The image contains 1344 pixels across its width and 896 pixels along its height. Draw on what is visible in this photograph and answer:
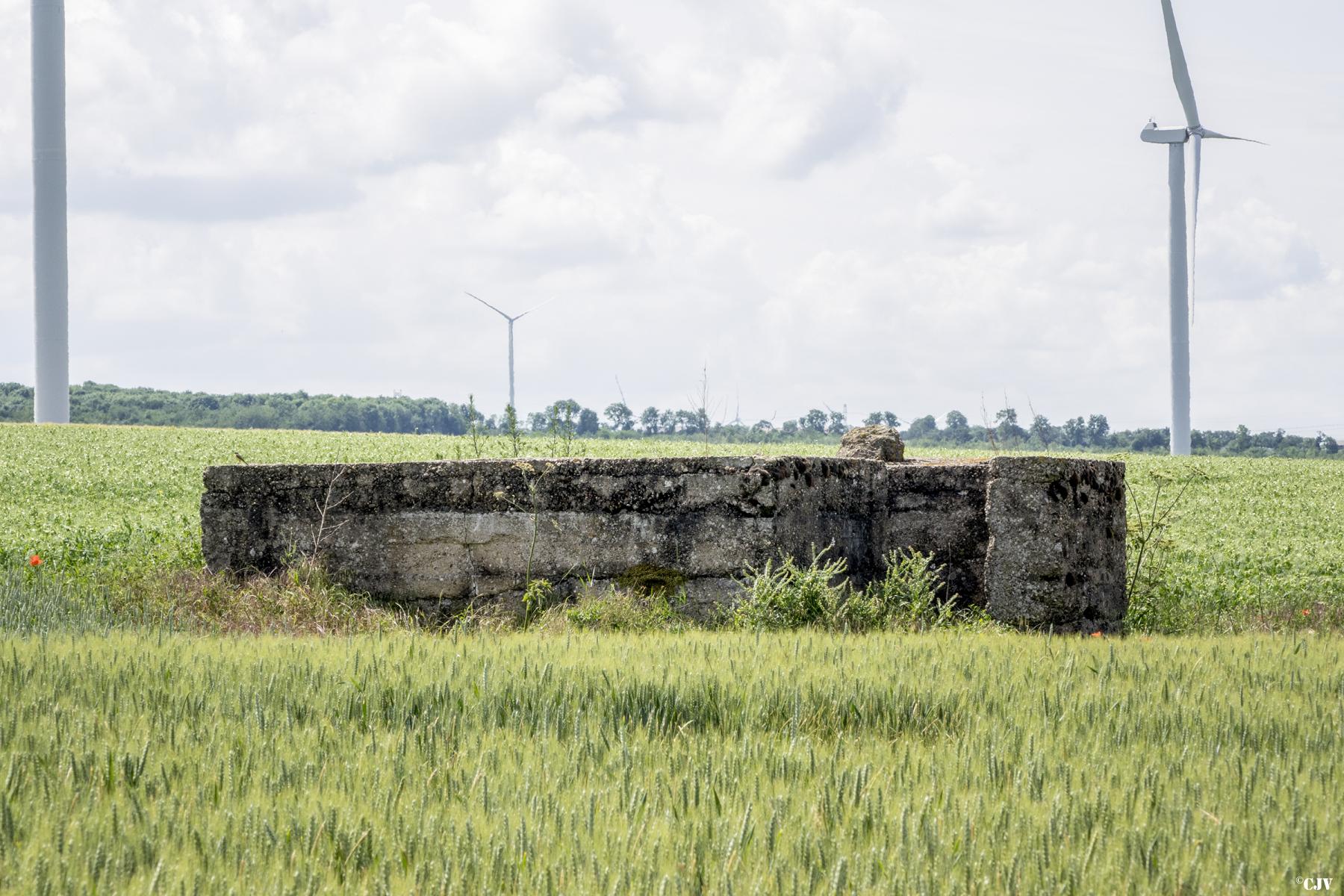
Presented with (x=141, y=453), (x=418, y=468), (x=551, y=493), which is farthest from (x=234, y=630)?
(x=141, y=453)

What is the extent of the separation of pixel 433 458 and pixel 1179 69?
814 inches

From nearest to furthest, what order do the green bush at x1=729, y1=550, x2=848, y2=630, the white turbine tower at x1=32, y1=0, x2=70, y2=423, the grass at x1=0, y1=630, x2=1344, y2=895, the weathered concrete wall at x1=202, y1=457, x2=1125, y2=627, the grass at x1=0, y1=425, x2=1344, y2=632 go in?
the grass at x1=0, y1=630, x2=1344, y2=895 → the green bush at x1=729, y1=550, x2=848, y2=630 → the weathered concrete wall at x1=202, y1=457, x2=1125, y2=627 → the grass at x1=0, y1=425, x2=1344, y2=632 → the white turbine tower at x1=32, y1=0, x2=70, y2=423

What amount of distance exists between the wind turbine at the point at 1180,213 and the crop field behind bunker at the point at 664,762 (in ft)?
75.4

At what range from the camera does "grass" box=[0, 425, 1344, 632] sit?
32.5 feet

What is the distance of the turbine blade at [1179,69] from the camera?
26219 mm

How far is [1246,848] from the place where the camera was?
9.04ft

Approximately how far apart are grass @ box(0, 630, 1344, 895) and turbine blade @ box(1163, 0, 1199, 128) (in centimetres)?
2510

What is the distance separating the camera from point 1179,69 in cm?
2800

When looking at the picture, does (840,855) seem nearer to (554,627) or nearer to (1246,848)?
(1246,848)

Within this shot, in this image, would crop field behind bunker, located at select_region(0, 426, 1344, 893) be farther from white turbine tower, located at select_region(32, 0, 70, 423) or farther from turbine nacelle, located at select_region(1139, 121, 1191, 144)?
white turbine tower, located at select_region(32, 0, 70, 423)

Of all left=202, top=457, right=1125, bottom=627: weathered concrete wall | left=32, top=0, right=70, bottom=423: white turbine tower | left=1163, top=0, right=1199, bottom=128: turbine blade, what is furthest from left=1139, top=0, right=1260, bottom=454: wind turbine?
left=32, top=0, right=70, bottom=423: white turbine tower

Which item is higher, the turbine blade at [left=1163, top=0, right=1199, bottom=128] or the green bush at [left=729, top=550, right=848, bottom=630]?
the turbine blade at [left=1163, top=0, right=1199, bottom=128]

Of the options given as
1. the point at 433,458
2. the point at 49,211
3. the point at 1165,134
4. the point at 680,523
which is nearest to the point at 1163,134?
the point at 1165,134

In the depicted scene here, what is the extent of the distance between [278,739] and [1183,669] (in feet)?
12.6
